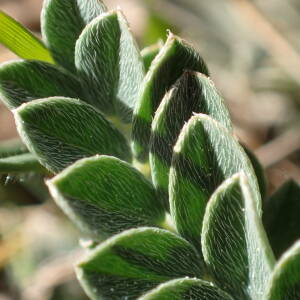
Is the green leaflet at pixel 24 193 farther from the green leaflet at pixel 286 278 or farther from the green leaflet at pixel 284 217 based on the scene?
the green leaflet at pixel 286 278

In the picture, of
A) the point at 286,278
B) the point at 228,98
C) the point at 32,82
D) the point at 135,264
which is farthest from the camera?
the point at 228,98

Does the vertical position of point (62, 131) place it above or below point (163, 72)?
below

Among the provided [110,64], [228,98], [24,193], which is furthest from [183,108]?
[228,98]

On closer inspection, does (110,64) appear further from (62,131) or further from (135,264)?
(135,264)

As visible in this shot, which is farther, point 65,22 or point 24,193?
point 24,193

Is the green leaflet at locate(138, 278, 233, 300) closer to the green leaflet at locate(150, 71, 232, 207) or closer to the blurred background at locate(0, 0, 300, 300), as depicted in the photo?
the green leaflet at locate(150, 71, 232, 207)

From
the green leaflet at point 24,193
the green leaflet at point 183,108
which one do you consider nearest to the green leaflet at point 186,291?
the green leaflet at point 183,108
